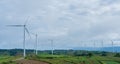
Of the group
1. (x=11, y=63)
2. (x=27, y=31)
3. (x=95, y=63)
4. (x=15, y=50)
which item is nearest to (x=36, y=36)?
(x=27, y=31)

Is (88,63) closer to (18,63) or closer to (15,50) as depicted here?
(18,63)

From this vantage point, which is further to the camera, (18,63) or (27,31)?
(27,31)

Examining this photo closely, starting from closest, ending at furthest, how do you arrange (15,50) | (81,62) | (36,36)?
1. (81,62)
2. (36,36)
3. (15,50)

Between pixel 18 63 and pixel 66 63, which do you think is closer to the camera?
pixel 18 63

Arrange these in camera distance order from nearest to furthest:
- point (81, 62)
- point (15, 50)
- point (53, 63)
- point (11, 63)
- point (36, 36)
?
1. point (11, 63)
2. point (53, 63)
3. point (81, 62)
4. point (36, 36)
5. point (15, 50)

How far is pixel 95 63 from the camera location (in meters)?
70.9

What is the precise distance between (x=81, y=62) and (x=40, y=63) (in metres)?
11.1

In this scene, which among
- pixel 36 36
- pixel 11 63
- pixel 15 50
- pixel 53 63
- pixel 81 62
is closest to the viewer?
pixel 11 63

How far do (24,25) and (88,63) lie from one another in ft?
57.5

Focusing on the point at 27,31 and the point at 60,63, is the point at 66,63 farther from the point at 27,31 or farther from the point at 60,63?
the point at 27,31

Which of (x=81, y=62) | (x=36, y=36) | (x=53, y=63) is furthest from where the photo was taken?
(x=36, y=36)

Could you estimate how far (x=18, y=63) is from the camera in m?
60.9

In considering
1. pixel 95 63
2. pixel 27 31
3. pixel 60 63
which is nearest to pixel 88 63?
pixel 95 63

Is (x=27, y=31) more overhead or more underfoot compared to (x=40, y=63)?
more overhead
